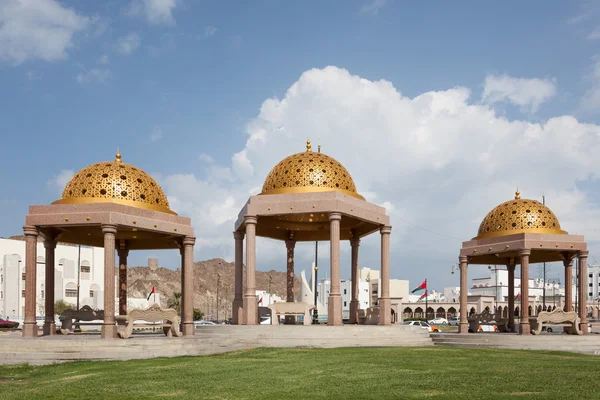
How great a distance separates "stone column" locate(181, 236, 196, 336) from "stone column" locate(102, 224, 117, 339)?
160 inches

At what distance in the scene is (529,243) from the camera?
34.6 meters

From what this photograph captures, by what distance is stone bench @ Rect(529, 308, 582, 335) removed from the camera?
33.9 m

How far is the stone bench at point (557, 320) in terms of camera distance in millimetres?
33875

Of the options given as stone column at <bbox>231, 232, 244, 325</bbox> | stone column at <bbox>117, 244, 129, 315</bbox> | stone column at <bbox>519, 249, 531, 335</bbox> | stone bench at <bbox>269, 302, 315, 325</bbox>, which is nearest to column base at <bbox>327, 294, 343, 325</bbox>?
stone bench at <bbox>269, 302, 315, 325</bbox>

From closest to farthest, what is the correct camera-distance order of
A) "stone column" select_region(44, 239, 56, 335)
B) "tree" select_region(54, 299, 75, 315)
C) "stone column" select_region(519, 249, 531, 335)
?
"stone column" select_region(44, 239, 56, 335) < "stone column" select_region(519, 249, 531, 335) < "tree" select_region(54, 299, 75, 315)

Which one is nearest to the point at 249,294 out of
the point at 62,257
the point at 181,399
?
the point at 181,399

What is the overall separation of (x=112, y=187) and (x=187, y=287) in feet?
18.7

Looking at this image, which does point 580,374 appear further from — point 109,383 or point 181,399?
point 109,383

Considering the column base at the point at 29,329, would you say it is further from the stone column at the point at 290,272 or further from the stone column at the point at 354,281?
the stone column at the point at 354,281

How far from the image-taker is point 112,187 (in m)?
29.8

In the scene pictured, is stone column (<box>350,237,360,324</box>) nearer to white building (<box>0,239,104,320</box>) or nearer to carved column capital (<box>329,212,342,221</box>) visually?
carved column capital (<box>329,212,342,221</box>)

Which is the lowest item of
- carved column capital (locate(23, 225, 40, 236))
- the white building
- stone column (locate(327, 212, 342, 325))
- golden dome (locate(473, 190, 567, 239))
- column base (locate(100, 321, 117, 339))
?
the white building

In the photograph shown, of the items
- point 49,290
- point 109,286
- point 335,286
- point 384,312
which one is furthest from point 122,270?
point 384,312

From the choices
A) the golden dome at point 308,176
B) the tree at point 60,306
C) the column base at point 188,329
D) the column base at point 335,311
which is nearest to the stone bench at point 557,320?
the column base at point 335,311
